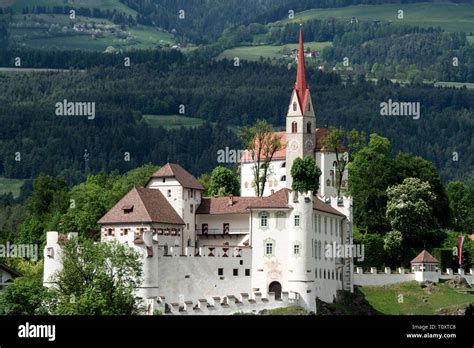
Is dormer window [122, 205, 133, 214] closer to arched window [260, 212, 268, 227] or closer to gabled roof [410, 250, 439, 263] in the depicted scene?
arched window [260, 212, 268, 227]

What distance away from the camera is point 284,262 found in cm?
11438

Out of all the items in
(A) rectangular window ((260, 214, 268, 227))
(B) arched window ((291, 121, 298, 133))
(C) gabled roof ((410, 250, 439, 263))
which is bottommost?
(C) gabled roof ((410, 250, 439, 263))

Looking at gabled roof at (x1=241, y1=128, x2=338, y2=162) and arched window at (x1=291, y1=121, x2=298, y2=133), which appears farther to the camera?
arched window at (x1=291, y1=121, x2=298, y2=133)

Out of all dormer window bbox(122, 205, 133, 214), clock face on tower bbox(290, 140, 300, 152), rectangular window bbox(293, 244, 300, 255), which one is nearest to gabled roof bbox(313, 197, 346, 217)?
rectangular window bbox(293, 244, 300, 255)

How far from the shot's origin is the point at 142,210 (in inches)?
4491

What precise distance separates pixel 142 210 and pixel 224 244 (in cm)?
824

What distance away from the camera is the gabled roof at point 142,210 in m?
114

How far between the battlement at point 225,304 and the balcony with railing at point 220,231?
792 centimetres

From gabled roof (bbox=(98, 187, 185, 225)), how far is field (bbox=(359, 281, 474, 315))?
60.0 ft

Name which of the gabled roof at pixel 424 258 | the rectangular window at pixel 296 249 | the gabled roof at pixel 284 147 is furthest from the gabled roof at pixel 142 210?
the gabled roof at pixel 284 147

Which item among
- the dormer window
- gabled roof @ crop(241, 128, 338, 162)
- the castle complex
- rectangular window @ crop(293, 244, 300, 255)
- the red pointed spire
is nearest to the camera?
the castle complex

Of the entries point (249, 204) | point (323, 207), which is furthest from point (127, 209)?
point (323, 207)

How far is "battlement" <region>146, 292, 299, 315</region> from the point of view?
104500mm
